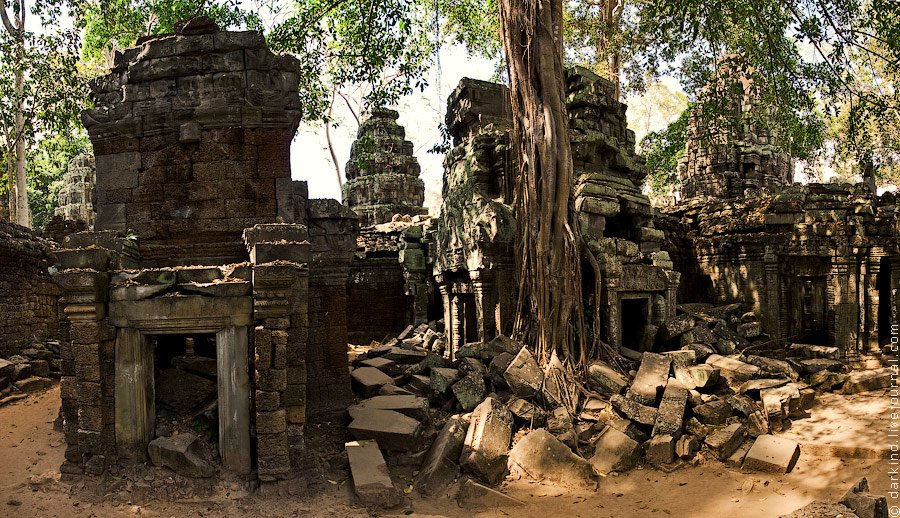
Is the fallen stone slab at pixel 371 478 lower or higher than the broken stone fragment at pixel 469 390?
lower

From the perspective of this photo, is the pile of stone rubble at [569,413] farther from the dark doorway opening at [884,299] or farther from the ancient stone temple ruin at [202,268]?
the dark doorway opening at [884,299]

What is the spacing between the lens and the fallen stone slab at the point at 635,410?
656 cm

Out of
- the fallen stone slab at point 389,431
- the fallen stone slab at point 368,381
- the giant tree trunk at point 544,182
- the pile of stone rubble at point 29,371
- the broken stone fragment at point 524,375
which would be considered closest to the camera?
the fallen stone slab at point 389,431

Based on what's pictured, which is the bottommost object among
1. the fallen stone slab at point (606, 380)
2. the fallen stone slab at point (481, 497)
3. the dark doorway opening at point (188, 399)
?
the fallen stone slab at point (481, 497)

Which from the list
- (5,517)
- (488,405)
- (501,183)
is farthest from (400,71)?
(5,517)

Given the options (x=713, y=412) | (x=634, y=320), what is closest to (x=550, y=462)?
(x=713, y=412)

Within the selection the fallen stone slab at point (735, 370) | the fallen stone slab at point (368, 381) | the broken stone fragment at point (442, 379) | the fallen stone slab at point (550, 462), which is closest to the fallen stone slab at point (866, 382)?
the fallen stone slab at point (735, 370)

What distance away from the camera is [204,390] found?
580 centimetres

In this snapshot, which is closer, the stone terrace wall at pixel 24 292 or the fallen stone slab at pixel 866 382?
the fallen stone slab at pixel 866 382

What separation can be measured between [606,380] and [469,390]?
5.91 feet

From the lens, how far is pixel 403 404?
272 inches

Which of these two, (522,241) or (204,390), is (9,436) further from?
→ (522,241)

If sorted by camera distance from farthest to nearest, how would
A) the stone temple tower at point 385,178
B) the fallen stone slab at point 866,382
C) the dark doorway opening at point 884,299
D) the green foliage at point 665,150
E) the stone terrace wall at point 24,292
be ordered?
the stone temple tower at point 385,178 < the green foliage at point 665,150 < the dark doorway opening at point 884,299 < the stone terrace wall at point 24,292 < the fallen stone slab at point 866,382

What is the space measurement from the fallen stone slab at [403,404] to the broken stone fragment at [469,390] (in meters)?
0.42
